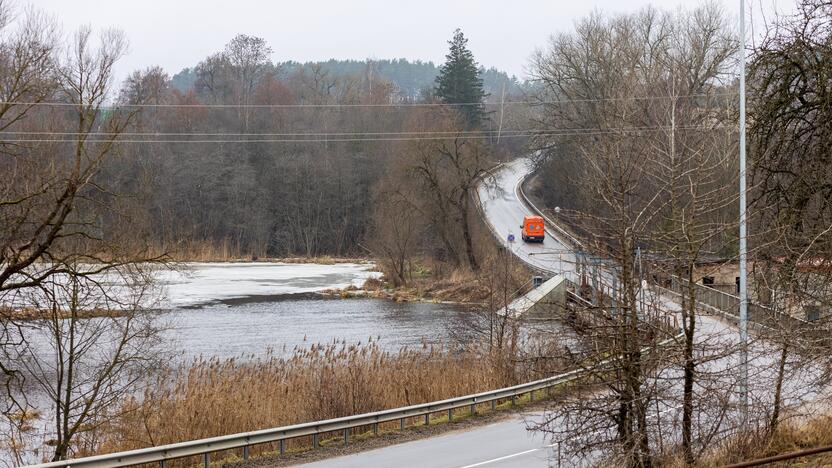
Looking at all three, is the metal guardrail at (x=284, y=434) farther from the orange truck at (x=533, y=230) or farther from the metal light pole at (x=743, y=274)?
the orange truck at (x=533, y=230)

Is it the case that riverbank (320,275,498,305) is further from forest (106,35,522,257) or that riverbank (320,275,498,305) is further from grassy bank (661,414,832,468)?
grassy bank (661,414,832,468)

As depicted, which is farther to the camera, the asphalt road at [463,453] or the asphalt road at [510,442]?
the asphalt road at [463,453]

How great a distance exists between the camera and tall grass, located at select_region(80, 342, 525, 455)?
66.2 feet

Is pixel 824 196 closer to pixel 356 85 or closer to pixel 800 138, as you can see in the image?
pixel 800 138

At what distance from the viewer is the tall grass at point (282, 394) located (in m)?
20.2

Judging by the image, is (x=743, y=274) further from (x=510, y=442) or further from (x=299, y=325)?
(x=299, y=325)

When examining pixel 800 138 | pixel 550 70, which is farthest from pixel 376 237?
pixel 800 138

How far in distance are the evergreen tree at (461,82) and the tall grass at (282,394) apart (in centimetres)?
8073

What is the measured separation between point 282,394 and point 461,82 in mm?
87328

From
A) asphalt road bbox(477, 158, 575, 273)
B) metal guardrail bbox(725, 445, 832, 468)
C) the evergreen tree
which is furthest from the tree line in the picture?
the evergreen tree

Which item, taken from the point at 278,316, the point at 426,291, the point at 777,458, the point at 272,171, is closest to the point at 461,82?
the point at 272,171

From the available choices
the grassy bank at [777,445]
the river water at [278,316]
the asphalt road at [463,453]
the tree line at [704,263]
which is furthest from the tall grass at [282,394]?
the grassy bank at [777,445]

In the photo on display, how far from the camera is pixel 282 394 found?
23203mm

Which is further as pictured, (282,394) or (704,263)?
(282,394)
